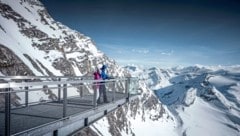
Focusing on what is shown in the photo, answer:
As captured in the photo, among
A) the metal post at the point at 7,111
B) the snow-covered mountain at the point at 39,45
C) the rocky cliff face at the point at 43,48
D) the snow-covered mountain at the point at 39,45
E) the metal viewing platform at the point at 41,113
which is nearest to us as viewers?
the metal post at the point at 7,111

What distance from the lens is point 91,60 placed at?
12950 cm

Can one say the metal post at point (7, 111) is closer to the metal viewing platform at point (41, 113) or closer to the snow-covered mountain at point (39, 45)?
the metal viewing platform at point (41, 113)

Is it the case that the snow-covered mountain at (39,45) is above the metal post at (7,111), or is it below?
above

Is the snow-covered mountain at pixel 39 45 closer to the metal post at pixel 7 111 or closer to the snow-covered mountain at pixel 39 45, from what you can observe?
the snow-covered mountain at pixel 39 45

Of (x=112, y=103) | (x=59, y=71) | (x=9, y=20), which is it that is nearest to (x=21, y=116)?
(x=112, y=103)

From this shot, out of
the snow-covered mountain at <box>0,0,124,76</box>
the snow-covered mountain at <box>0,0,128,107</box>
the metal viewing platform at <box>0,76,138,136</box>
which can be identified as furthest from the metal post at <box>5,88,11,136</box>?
the snow-covered mountain at <box>0,0,124,76</box>

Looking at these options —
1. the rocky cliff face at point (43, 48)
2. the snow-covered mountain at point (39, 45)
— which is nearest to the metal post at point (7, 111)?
the rocky cliff face at point (43, 48)

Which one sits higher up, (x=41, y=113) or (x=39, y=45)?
(x=39, y=45)

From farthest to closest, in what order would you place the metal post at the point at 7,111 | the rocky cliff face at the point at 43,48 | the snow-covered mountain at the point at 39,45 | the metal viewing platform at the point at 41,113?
the snow-covered mountain at the point at 39,45
the rocky cliff face at the point at 43,48
the metal viewing platform at the point at 41,113
the metal post at the point at 7,111

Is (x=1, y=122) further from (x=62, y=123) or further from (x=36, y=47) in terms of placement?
(x=36, y=47)

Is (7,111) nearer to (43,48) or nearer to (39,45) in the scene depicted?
(39,45)

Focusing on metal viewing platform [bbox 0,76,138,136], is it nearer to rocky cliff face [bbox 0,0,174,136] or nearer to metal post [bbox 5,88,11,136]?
metal post [bbox 5,88,11,136]

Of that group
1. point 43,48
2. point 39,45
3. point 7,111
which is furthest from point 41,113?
point 43,48

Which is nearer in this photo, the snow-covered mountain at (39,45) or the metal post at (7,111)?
the metal post at (7,111)
